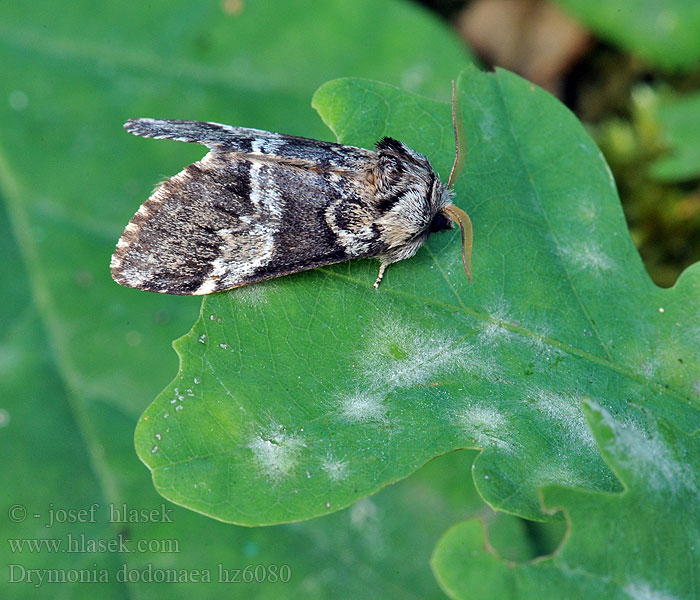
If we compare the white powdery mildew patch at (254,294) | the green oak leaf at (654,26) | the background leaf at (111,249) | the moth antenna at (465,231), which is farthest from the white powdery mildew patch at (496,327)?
the green oak leaf at (654,26)

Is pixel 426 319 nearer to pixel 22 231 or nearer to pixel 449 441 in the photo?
pixel 449 441

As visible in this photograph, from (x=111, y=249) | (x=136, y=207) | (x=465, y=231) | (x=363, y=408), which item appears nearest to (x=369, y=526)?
(x=363, y=408)

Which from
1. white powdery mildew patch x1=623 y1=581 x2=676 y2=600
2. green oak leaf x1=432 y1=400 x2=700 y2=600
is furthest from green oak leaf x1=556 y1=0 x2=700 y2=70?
white powdery mildew patch x1=623 y1=581 x2=676 y2=600

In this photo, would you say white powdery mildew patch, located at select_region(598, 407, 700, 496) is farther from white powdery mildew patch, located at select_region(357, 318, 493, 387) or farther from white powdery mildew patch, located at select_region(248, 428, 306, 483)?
white powdery mildew patch, located at select_region(248, 428, 306, 483)

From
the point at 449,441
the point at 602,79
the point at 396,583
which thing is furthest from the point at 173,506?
the point at 602,79

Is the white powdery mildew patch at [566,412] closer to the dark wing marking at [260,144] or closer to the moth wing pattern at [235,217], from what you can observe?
the moth wing pattern at [235,217]

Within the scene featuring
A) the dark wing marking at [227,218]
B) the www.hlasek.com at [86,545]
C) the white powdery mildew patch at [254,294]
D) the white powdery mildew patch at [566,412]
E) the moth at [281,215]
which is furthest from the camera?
the www.hlasek.com at [86,545]

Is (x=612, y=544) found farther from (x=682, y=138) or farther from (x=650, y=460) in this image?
(x=682, y=138)
